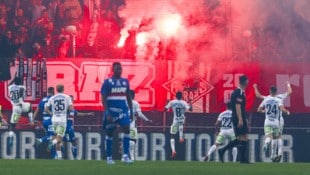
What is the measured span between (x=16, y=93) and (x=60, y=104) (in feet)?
13.6

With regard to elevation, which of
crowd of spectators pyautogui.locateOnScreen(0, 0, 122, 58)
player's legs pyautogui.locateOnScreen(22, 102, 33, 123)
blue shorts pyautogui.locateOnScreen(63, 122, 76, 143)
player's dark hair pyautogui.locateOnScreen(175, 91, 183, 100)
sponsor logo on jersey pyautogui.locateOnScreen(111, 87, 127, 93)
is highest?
crowd of spectators pyautogui.locateOnScreen(0, 0, 122, 58)

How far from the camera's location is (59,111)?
3098 centimetres

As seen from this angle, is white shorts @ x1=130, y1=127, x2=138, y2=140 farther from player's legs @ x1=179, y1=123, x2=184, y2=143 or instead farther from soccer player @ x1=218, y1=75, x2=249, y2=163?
soccer player @ x1=218, y1=75, x2=249, y2=163

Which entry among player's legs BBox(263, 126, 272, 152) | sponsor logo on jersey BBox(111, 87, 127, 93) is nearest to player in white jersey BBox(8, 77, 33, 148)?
player's legs BBox(263, 126, 272, 152)

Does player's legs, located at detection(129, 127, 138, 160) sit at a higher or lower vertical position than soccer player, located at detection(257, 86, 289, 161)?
lower

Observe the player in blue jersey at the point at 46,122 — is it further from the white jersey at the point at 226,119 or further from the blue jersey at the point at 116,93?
the blue jersey at the point at 116,93

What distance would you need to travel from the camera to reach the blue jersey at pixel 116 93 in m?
24.3

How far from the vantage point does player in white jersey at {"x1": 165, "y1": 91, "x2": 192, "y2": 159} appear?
34125 millimetres

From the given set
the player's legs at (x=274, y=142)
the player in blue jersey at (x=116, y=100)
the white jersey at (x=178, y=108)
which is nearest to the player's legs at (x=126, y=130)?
the player in blue jersey at (x=116, y=100)

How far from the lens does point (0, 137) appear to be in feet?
114

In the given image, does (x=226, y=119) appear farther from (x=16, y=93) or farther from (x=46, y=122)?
(x=16, y=93)

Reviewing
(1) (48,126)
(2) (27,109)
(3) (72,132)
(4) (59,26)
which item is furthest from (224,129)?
(4) (59,26)

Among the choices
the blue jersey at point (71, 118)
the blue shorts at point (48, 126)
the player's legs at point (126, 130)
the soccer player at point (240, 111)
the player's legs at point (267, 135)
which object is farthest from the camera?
the blue shorts at point (48, 126)

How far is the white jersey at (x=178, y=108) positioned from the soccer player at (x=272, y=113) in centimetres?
313
